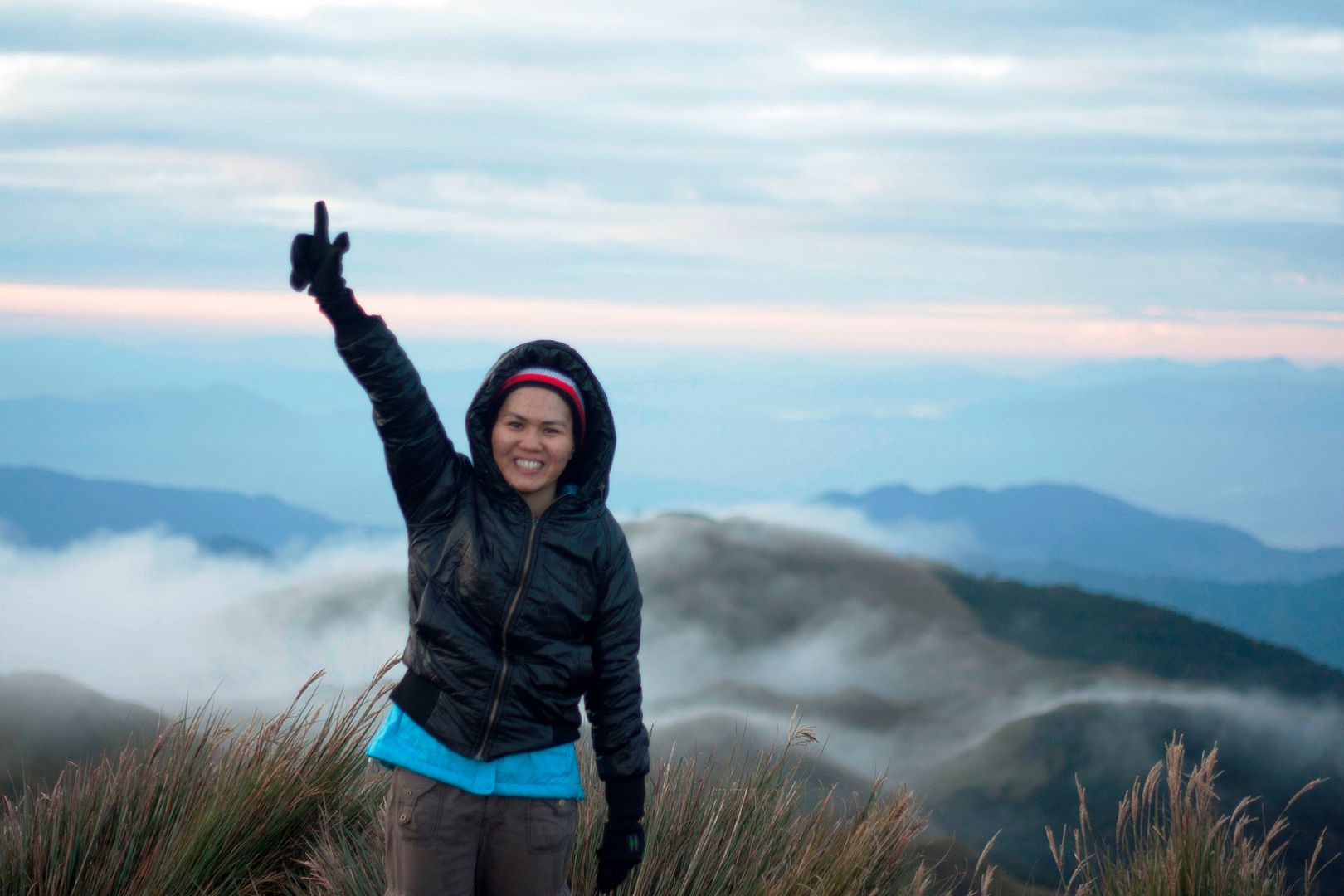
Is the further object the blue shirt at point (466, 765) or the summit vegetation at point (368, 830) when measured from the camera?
the summit vegetation at point (368, 830)

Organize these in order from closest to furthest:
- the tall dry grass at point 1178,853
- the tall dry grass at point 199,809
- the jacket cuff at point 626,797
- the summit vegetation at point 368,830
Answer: the jacket cuff at point 626,797, the tall dry grass at point 199,809, the summit vegetation at point 368,830, the tall dry grass at point 1178,853

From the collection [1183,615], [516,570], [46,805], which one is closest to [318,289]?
[516,570]

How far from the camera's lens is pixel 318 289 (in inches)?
130

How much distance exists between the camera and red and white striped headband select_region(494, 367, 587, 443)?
3611mm

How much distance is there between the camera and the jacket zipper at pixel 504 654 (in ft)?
11.1

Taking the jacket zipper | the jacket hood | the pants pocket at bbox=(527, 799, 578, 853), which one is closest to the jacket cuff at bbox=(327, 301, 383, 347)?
the jacket hood

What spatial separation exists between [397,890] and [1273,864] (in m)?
3.86

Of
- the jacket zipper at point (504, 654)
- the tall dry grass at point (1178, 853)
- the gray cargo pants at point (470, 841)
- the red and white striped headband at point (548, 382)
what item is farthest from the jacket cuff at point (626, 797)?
the tall dry grass at point (1178, 853)

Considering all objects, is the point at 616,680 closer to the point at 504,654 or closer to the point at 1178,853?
the point at 504,654

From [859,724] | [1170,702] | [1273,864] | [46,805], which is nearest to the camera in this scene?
[46,805]

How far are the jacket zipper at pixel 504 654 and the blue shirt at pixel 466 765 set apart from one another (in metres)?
0.07

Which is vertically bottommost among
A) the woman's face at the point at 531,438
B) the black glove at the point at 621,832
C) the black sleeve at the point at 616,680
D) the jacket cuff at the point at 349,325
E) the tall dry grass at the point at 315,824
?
the tall dry grass at the point at 315,824

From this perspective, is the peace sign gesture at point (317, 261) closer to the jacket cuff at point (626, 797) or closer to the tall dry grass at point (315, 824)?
the jacket cuff at point (626, 797)

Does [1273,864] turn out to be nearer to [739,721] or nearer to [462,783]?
[739,721]
